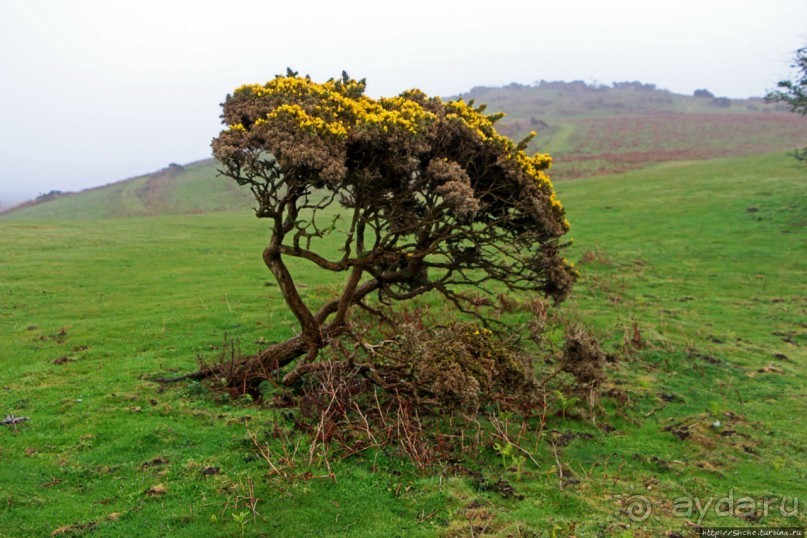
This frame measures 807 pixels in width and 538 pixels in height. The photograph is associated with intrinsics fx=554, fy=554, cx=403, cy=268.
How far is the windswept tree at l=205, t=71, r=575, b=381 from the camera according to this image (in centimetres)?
1009

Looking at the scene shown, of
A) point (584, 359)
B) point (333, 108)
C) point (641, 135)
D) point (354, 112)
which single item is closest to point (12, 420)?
point (333, 108)

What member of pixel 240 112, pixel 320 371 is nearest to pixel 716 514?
pixel 320 371

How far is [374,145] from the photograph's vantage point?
34.4 ft

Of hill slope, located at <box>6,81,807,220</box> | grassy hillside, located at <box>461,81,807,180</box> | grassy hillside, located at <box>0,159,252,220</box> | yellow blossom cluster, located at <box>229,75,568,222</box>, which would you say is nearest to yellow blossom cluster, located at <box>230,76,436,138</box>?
yellow blossom cluster, located at <box>229,75,568,222</box>

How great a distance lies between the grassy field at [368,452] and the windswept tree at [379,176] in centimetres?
305

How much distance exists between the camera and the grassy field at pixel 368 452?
7938 mm

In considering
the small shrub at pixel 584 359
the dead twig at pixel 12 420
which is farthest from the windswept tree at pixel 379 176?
the dead twig at pixel 12 420

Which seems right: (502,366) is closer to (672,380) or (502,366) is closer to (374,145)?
(374,145)

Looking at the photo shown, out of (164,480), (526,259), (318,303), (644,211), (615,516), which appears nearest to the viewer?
(615,516)

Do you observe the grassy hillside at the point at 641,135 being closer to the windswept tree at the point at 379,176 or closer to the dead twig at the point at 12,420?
the windswept tree at the point at 379,176

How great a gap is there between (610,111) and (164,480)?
521 ft

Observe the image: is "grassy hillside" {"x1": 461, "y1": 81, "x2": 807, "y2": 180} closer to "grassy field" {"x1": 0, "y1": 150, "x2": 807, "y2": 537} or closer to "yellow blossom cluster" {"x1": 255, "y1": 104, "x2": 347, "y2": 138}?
"grassy field" {"x1": 0, "y1": 150, "x2": 807, "y2": 537}

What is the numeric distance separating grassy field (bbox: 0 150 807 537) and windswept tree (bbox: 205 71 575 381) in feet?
10.0

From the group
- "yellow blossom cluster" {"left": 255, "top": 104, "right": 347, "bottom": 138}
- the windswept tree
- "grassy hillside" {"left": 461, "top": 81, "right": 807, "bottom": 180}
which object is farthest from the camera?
"grassy hillside" {"left": 461, "top": 81, "right": 807, "bottom": 180}
